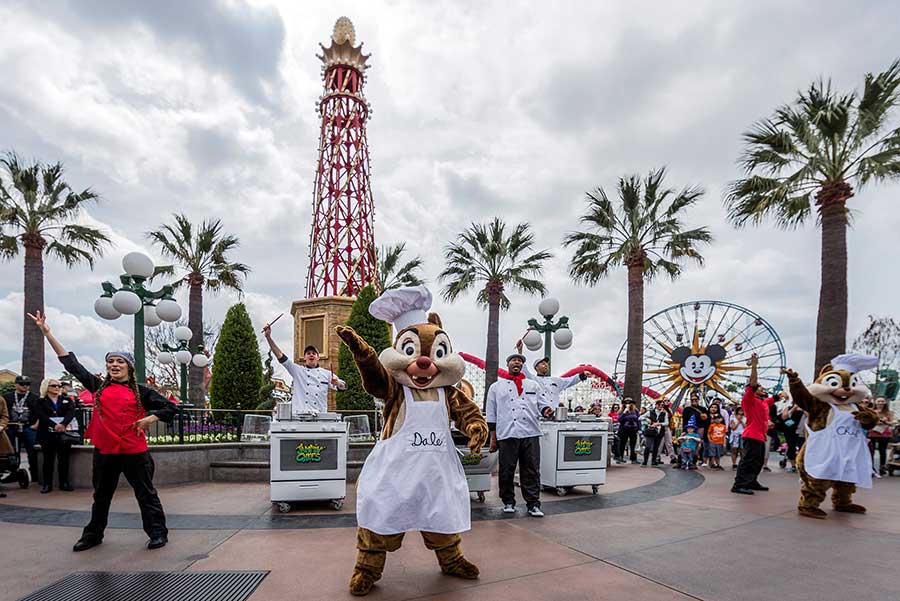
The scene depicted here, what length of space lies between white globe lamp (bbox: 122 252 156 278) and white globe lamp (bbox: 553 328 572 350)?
23.8ft

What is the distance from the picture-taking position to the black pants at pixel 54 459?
23.4ft

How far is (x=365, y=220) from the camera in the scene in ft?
74.0

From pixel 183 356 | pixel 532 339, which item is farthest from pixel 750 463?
pixel 183 356

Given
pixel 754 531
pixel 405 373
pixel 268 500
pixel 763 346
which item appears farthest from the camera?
pixel 763 346

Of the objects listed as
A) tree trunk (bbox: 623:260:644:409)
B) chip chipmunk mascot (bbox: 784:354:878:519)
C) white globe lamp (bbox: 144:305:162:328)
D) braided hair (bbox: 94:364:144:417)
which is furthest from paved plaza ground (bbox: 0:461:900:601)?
tree trunk (bbox: 623:260:644:409)

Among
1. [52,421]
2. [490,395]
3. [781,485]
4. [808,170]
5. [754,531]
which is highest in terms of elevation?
[808,170]

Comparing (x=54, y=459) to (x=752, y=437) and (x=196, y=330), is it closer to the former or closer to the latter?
(x=752, y=437)

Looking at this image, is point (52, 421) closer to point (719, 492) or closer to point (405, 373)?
point (405, 373)

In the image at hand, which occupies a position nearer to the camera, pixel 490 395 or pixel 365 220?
pixel 490 395

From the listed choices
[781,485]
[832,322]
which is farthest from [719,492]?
[832,322]

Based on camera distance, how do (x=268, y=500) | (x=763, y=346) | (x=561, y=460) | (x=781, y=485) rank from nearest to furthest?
(x=268, y=500) → (x=561, y=460) → (x=781, y=485) → (x=763, y=346)

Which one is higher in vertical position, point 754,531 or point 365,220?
point 365,220

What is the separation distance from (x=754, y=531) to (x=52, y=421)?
8619 millimetres

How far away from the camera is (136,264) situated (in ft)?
27.5
